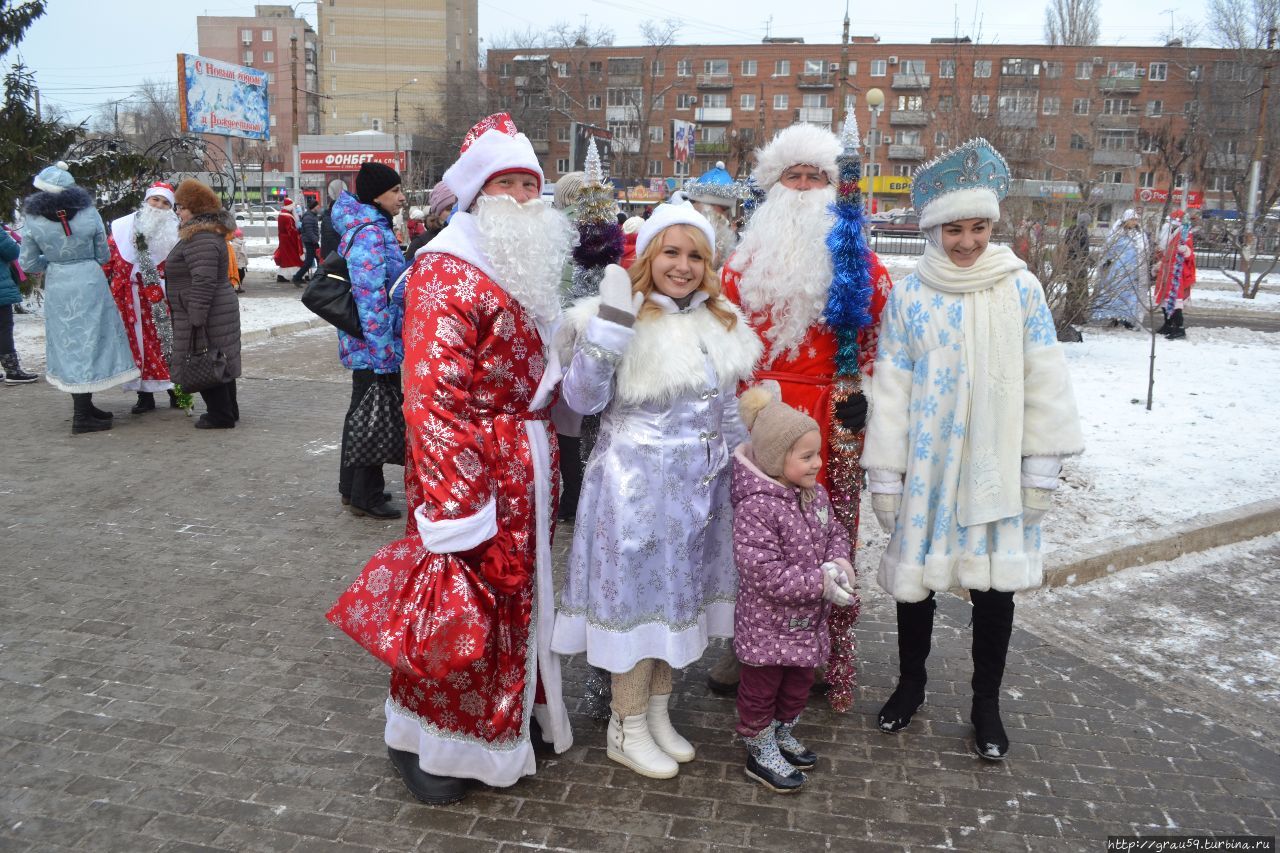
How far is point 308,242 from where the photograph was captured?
720 inches

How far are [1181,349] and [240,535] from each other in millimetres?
11992

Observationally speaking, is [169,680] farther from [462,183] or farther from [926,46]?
[926,46]

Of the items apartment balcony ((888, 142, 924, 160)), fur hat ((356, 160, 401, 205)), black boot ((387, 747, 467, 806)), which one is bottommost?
black boot ((387, 747, 467, 806))

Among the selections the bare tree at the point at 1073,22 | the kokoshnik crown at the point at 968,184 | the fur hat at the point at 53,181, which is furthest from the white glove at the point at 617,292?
the bare tree at the point at 1073,22

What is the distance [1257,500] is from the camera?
20.2ft

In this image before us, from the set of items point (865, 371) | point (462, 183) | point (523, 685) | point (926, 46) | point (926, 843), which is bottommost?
point (926, 843)

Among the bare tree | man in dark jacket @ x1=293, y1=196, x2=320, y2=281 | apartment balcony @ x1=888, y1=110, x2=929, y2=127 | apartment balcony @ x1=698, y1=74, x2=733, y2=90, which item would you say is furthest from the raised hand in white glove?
apartment balcony @ x1=698, y1=74, x2=733, y2=90

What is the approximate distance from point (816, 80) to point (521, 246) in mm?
73916

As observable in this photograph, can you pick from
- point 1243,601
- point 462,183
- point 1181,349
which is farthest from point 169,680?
point 1181,349

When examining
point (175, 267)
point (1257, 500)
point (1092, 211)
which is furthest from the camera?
point (1092, 211)

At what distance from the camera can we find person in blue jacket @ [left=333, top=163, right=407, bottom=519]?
213 inches

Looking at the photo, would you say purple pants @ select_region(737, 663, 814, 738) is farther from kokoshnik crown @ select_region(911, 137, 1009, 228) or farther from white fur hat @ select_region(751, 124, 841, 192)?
white fur hat @ select_region(751, 124, 841, 192)

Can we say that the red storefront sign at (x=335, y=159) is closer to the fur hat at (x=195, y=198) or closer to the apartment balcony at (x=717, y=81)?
the apartment balcony at (x=717, y=81)

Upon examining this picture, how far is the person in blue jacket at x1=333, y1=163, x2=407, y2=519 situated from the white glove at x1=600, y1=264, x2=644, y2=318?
2.72 meters
